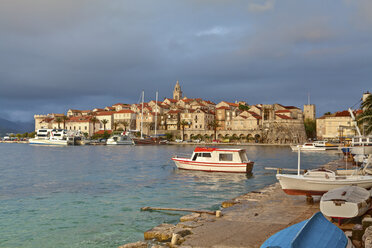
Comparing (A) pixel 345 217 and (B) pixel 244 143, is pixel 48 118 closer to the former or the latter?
(B) pixel 244 143

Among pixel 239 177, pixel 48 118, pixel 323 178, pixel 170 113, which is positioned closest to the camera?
pixel 323 178

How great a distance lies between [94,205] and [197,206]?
18.4 ft

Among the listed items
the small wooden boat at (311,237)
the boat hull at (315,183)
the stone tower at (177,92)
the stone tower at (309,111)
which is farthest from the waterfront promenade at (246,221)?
the stone tower at (177,92)

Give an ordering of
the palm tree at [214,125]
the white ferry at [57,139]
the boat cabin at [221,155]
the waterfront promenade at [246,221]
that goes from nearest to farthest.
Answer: the waterfront promenade at [246,221]
the boat cabin at [221,155]
the white ferry at [57,139]
the palm tree at [214,125]

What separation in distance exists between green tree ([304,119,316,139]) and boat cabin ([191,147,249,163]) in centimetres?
11369

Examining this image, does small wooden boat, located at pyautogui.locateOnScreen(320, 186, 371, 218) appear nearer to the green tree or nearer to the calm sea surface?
the calm sea surface

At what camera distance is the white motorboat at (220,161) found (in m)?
32.4

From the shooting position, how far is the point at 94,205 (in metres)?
18.6

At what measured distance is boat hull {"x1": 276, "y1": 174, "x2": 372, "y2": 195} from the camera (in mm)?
15555

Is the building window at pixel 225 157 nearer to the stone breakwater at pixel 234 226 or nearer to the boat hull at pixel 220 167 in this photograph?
the boat hull at pixel 220 167

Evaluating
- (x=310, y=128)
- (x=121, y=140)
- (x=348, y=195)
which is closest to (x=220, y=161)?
(x=348, y=195)

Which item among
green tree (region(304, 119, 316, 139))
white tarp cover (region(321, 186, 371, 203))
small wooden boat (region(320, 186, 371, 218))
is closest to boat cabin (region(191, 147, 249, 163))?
white tarp cover (region(321, 186, 371, 203))

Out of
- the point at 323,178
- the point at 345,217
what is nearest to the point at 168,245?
the point at 345,217

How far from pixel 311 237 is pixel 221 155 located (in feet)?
88.5
